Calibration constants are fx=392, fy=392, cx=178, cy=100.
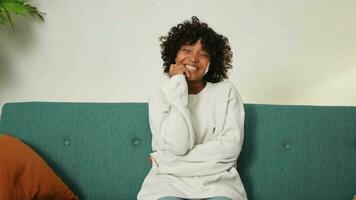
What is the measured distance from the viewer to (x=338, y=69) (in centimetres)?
219

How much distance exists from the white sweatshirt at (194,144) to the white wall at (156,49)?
2.19 feet

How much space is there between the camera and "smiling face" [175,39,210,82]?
1.63 m

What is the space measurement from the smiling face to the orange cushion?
70cm

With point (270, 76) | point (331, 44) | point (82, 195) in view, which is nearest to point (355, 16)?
point (331, 44)

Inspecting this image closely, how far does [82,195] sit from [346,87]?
5.00 ft

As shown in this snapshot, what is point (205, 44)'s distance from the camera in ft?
5.53

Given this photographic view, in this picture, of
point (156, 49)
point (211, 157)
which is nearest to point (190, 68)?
point (211, 157)

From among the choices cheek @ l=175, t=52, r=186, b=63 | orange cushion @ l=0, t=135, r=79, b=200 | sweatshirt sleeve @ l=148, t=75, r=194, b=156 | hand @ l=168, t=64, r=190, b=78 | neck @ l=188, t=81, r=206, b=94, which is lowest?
orange cushion @ l=0, t=135, r=79, b=200

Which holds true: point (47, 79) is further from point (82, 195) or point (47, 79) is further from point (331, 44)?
point (331, 44)

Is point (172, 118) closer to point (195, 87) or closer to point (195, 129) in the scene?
point (195, 129)

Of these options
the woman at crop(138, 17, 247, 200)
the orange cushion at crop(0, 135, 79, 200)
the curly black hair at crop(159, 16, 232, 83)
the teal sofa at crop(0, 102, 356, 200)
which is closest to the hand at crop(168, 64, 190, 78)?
the woman at crop(138, 17, 247, 200)

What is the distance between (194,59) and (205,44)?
100 millimetres

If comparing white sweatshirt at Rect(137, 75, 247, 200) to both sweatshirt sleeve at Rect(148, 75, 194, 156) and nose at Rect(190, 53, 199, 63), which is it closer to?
sweatshirt sleeve at Rect(148, 75, 194, 156)

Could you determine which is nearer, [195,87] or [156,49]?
[195,87]
